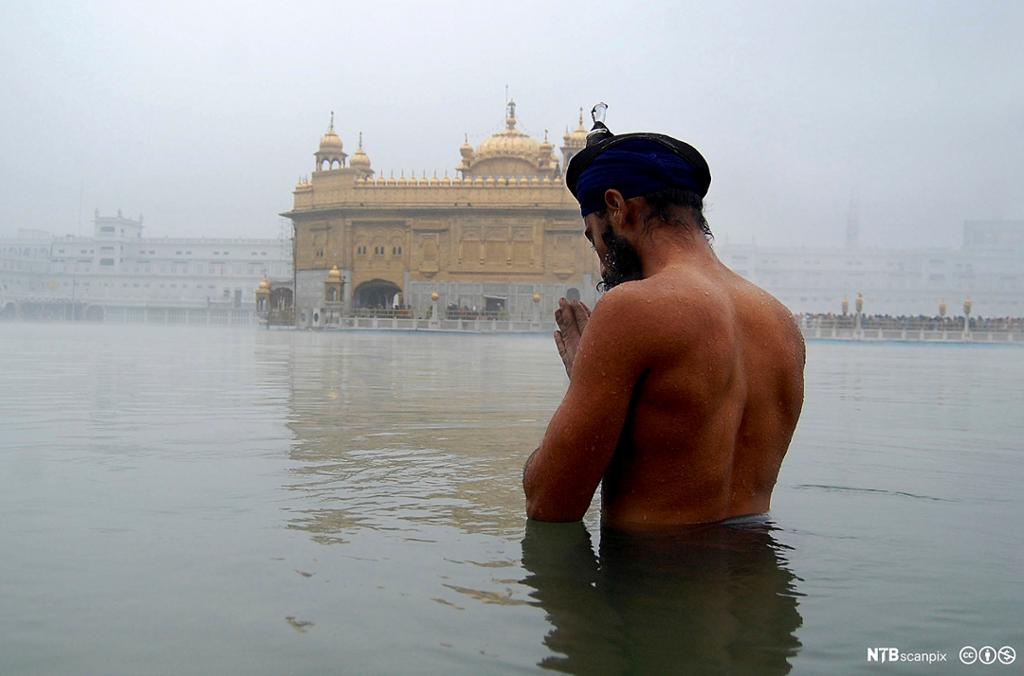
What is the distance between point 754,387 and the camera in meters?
2.32

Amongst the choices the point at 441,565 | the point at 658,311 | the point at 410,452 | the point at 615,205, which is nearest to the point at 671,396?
the point at 658,311

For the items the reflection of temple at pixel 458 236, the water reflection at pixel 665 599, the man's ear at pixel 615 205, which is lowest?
the water reflection at pixel 665 599

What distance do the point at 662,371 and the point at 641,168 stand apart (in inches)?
19.8

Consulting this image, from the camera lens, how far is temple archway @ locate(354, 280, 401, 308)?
4861 cm

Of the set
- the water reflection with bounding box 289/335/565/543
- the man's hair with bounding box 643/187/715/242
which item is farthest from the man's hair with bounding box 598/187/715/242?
the water reflection with bounding box 289/335/565/543

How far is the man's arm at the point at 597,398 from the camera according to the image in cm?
212

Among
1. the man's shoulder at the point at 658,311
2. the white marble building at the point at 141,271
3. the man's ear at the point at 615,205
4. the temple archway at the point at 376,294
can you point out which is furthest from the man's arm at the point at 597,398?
the white marble building at the point at 141,271

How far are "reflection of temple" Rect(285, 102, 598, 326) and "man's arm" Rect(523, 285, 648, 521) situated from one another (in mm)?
41794

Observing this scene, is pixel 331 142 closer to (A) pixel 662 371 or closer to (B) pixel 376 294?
(B) pixel 376 294

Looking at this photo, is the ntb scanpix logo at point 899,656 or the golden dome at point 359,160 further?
the golden dome at point 359,160

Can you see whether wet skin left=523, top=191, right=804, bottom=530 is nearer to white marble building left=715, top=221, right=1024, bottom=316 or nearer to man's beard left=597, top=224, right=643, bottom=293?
man's beard left=597, top=224, right=643, bottom=293

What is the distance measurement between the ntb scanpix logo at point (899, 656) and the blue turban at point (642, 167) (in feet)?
3.66

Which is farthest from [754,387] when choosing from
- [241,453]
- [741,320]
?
[241,453]

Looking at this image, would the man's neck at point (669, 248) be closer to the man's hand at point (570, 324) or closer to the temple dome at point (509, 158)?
the man's hand at point (570, 324)
